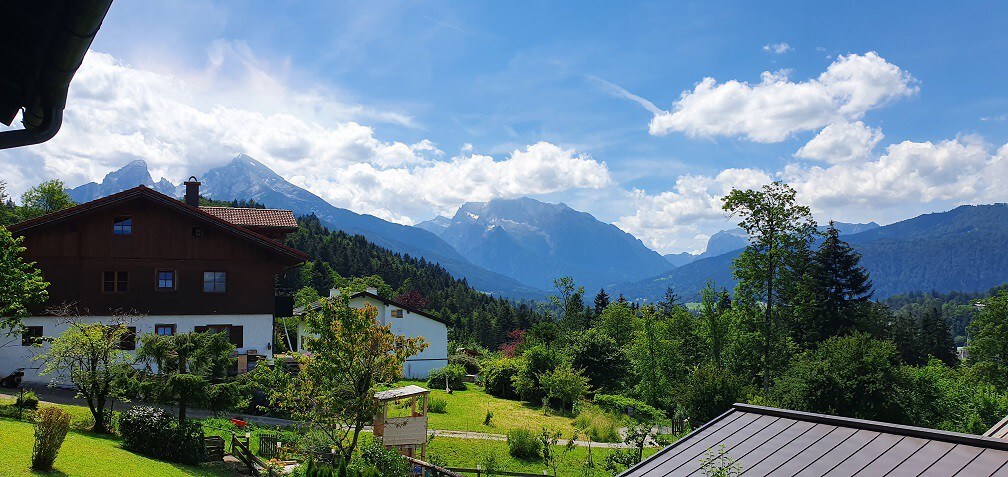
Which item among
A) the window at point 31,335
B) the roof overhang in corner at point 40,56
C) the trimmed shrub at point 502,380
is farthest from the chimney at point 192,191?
the roof overhang in corner at point 40,56

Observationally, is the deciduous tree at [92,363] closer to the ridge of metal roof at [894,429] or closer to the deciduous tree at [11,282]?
the deciduous tree at [11,282]

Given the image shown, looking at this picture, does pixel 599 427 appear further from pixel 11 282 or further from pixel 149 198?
pixel 149 198

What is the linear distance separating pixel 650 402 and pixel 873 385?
53.0ft

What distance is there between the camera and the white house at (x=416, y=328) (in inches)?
1908

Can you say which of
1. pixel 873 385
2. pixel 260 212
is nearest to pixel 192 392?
pixel 260 212

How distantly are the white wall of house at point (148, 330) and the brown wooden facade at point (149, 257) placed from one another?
0.32 meters

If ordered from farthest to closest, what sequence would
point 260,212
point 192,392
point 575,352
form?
point 575,352 < point 260,212 < point 192,392

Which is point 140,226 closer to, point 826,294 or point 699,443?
point 699,443

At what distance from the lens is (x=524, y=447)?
2384cm

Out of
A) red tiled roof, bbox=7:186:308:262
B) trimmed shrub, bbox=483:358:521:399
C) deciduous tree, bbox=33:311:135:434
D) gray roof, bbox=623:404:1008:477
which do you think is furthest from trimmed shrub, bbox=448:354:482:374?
gray roof, bbox=623:404:1008:477

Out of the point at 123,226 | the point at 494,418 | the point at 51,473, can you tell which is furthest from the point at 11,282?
the point at 494,418

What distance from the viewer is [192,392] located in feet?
62.9

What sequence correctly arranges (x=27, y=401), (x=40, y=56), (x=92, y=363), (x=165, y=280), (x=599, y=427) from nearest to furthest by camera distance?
(x=40, y=56) → (x=92, y=363) → (x=27, y=401) → (x=599, y=427) → (x=165, y=280)

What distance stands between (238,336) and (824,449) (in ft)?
100
